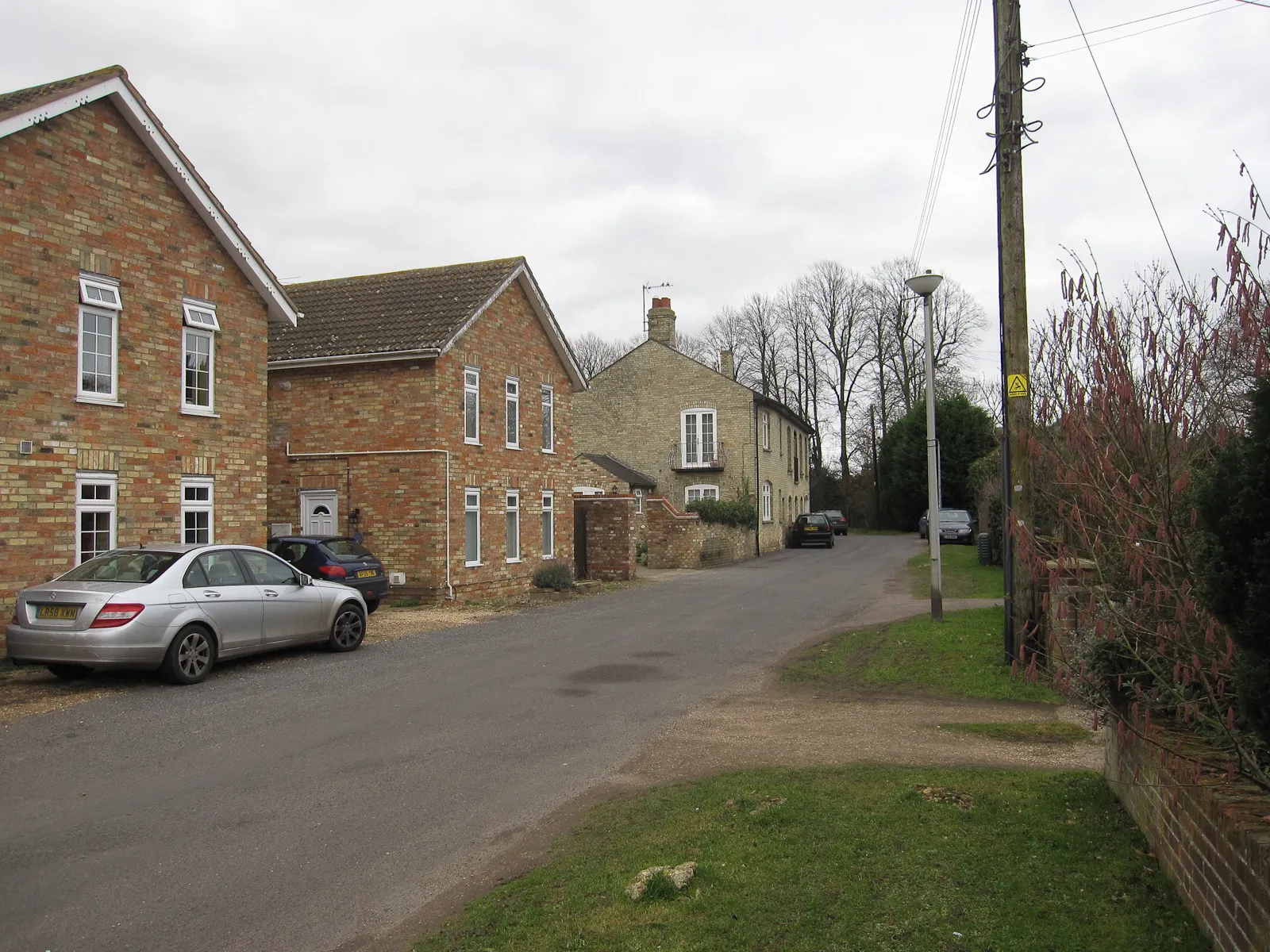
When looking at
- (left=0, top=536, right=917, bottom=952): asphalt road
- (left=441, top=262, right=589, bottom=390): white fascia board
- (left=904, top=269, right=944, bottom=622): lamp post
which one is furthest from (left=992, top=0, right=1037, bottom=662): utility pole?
(left=441, top=262, right=589, bottom=390): white fascia board

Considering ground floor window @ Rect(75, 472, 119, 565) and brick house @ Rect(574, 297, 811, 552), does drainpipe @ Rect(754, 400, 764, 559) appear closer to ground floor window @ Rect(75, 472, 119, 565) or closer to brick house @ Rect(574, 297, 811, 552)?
brick house @ Rect(574, 297, 811, 552)

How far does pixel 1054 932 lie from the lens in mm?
4117

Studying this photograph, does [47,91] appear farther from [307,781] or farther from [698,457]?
[698,457]

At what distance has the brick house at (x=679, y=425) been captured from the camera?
42.9 metres

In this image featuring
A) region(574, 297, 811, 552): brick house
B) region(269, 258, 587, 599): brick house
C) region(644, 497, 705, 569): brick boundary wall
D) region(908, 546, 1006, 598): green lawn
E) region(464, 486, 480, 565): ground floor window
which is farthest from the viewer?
region(574, 297, 811, 552): brick house

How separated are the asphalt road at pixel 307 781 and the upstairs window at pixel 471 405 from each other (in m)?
8.63

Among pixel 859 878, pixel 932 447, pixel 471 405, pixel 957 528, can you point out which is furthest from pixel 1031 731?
pixel 957 528

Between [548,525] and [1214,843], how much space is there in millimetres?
22672

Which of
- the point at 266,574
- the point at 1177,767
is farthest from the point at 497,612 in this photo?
the point at 1177,767

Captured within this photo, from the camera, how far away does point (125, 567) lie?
11320 millimetres

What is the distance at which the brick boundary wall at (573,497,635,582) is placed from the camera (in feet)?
93.0

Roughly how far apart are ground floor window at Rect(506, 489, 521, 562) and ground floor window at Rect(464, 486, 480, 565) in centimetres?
160

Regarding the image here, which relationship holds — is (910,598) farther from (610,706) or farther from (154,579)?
(154,579)

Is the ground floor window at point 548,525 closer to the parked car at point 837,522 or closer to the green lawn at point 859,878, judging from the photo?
the green lawn at point 859,878
